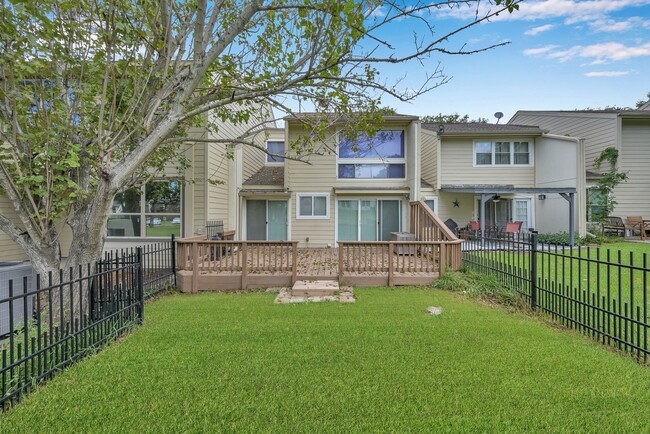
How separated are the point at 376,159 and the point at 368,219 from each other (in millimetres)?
2374

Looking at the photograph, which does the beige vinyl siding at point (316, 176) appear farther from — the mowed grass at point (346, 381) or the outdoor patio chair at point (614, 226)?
the outdoor patio chair at point (614, 226)

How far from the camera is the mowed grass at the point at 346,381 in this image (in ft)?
8.14

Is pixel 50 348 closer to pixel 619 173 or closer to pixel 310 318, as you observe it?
pixel 310 318

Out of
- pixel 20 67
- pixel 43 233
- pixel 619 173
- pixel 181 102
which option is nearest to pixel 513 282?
pixel 181 102

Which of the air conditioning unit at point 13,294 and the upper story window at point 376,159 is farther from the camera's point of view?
the upper story window at point 376,159

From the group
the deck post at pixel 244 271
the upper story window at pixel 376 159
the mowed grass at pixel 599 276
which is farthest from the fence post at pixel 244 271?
the upper story window at pixel 376 159

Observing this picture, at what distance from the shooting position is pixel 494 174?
1470 cm

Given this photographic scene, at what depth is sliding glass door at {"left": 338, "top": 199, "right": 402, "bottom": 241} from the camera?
39.8 ft

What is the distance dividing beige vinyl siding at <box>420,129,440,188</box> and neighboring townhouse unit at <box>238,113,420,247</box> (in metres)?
Result: 3.04

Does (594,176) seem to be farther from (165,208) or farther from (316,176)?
(165,208)

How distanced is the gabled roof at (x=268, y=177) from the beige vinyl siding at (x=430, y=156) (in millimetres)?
7025

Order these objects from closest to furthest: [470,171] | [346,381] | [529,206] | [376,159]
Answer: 1. [346,381]
2. [376,159]
3. [470,171]
4. [529,206]

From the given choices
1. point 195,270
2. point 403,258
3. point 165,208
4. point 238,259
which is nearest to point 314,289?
point 238,259

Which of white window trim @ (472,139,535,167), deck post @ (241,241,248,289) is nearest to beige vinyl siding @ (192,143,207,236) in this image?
deck post @ (241,241,248,289)
